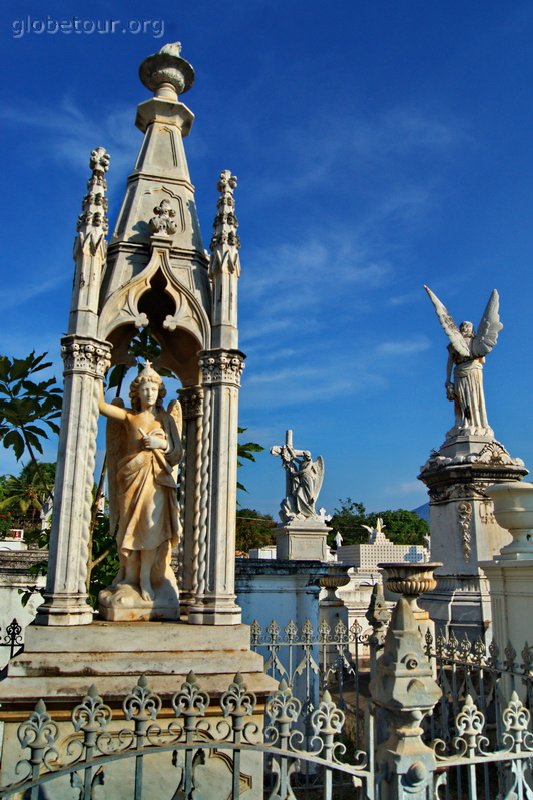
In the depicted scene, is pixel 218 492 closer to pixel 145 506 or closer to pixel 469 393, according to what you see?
pixel 145 506

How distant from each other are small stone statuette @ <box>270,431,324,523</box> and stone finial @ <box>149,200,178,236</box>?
543 inches

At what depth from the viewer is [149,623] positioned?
5219 mm

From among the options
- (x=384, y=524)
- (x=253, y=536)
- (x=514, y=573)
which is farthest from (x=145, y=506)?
(x=384, y=524)

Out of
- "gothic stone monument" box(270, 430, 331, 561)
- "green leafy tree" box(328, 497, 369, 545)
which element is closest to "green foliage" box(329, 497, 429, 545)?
"green leafy tree" box(328, 497, 369, 545)

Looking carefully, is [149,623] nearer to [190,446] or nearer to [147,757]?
[147,757]

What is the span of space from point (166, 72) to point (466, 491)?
39.6ft

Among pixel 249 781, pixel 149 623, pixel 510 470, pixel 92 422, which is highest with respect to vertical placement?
pixel 510 470

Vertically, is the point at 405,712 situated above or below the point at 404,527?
below

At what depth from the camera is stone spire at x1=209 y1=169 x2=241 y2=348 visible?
19.6 ft

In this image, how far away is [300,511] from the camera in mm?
19016

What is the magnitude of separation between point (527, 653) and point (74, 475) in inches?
166

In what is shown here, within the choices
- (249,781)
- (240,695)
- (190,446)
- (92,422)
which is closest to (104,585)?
(190,446)

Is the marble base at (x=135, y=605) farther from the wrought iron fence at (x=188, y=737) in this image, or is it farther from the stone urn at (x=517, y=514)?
the stone urn at (x=517, y=514)

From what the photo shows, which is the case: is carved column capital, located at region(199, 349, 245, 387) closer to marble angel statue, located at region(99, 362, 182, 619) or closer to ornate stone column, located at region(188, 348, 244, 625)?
ornate stone column, located at region(188, 348, 244, 625)
